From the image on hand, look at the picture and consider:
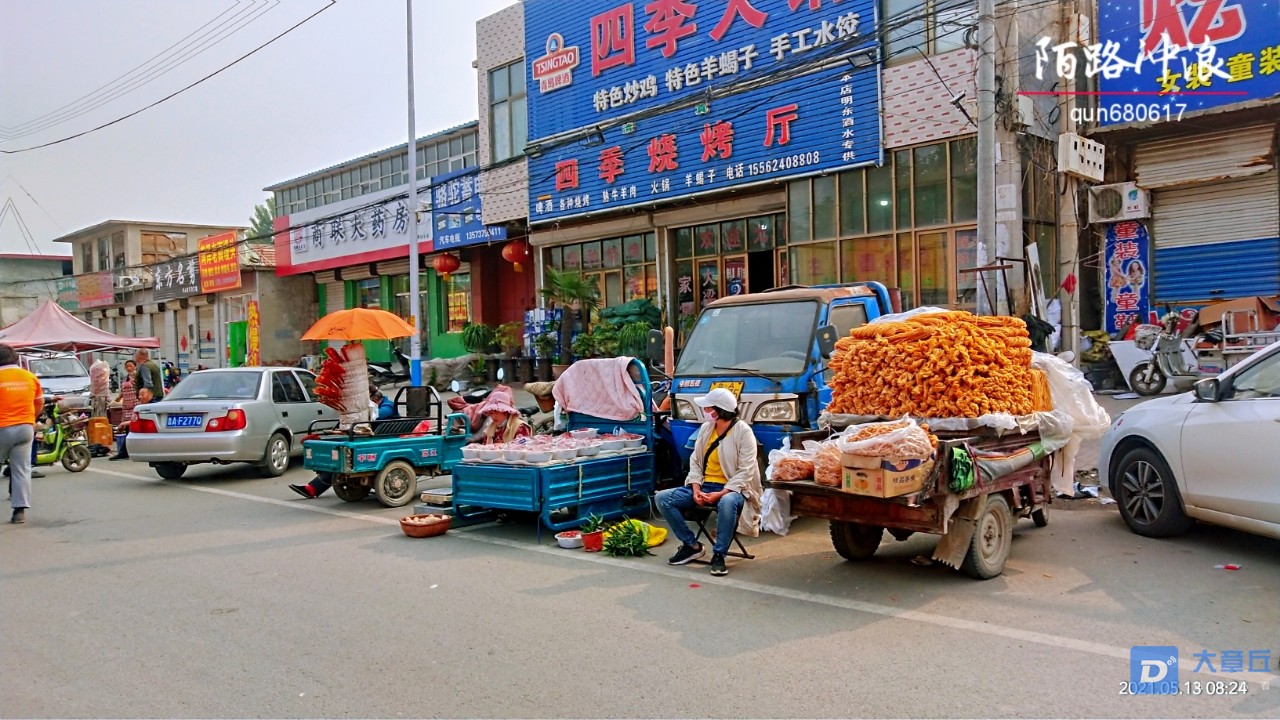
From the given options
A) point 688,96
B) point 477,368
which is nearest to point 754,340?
point 688,96

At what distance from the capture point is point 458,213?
25594 mm

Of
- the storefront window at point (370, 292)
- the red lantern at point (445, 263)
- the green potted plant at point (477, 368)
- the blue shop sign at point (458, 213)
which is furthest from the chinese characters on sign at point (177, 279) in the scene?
the green potted plant at point (477, 368)

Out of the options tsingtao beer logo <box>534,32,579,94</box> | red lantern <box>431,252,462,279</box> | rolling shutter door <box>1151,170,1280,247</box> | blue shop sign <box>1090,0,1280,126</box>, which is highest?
tsingtao beer logo <box>534,32,579,94</box>

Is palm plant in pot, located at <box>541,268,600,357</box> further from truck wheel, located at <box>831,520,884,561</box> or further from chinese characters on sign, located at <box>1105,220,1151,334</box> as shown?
truck wheel, located at <box>831,520,884,561</box>

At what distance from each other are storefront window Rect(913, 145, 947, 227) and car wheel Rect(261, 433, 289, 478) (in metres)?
11.1

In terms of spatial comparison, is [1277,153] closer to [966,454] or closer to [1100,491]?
[1100,491]

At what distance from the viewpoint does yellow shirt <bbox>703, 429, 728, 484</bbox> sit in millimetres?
6871

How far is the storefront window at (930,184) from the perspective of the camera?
49.4 ft

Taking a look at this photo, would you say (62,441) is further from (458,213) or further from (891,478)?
(458,213)

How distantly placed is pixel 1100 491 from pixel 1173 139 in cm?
929

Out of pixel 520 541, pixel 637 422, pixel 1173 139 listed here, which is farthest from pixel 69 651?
pixel 1173 139

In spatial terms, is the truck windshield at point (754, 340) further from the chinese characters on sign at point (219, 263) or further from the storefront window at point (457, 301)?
the chinese characters on sign at point (219, 263)

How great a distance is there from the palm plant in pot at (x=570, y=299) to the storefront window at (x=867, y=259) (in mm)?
7504

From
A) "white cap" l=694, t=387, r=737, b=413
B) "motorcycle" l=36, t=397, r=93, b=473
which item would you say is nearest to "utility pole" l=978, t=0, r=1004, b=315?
"white cap" l=694, t=387, r=737, b=413
